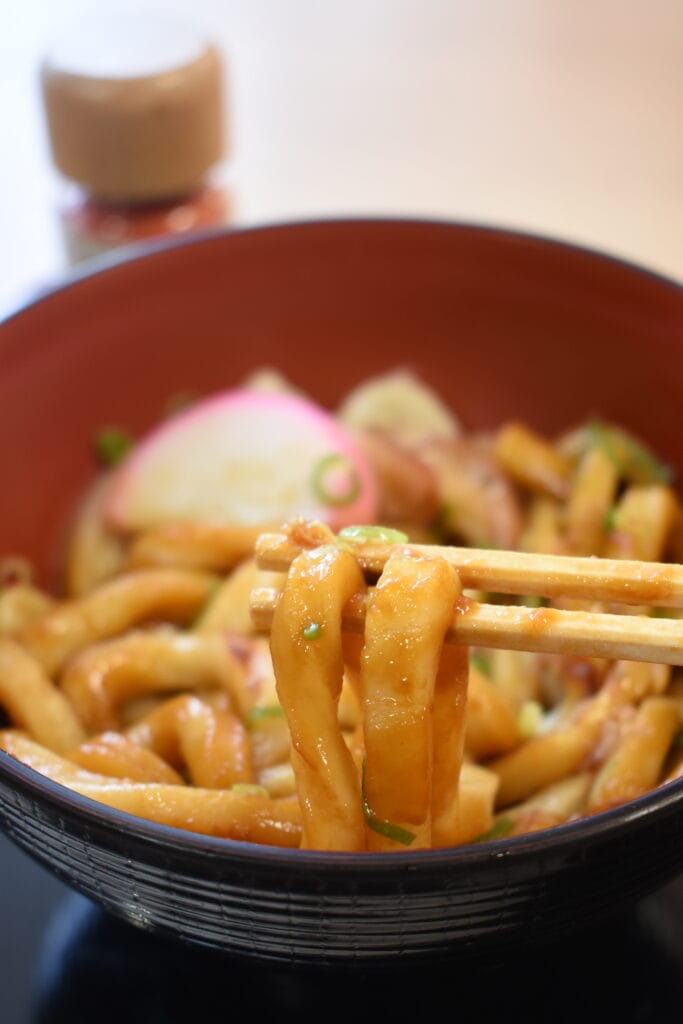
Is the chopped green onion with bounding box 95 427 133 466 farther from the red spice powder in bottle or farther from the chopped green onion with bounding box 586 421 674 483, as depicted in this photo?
the chopped green onion with bounding box 586 421 674 483

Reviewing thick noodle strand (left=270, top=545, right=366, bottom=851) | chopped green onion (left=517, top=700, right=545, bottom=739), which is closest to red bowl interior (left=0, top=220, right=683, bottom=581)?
chopped green onion (left=517, top=700, right=545, bottom=739)

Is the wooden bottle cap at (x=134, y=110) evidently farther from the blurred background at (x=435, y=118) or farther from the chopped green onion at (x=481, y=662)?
the chopped green onion at (x=481, y=662)

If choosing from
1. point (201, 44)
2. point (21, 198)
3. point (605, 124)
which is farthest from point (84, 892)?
point (605, 124)

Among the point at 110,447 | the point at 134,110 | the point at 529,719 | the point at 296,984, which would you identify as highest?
the point at 134,110

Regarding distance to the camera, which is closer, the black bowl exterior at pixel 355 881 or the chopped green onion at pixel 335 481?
the black bowl exterior at pixel 355 881

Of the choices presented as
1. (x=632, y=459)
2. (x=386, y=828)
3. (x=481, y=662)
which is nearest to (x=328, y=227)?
(x=632, y=459)

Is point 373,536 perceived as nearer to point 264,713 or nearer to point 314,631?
point 314,631

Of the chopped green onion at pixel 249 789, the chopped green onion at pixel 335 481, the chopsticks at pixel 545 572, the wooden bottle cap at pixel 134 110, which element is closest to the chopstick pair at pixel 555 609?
the chopsticks at pixel 545 572
